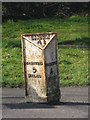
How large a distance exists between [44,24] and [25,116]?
46.6ft

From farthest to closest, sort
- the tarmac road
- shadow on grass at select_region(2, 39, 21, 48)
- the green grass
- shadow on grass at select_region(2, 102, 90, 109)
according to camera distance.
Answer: shadow on grass at select_region(2, 39, 21, 48)
the green grass
shadow on grass at select_region(2, 102, 90, 109)
the tarmac road

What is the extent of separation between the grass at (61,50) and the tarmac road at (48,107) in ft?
4.47

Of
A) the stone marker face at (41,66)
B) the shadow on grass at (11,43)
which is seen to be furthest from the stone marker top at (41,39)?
the shadow on grass at (11,43)

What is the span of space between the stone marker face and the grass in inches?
100

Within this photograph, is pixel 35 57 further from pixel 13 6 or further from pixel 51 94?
pixel 13 6

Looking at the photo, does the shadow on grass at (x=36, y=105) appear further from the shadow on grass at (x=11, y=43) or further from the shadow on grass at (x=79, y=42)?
the shadow on grass at (x=79, y=42)

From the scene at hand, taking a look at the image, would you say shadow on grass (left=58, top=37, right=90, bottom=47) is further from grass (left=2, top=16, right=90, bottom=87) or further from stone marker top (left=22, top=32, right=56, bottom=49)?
stone marker top (left=22, top=32, right=56, bottom=49)

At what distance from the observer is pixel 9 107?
902cm

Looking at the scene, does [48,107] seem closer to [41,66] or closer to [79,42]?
[41,66]

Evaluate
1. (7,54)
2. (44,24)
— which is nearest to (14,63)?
(7,54)

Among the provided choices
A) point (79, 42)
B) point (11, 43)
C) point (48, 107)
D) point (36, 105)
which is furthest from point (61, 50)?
point (48, 107)

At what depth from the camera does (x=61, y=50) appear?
16.5m

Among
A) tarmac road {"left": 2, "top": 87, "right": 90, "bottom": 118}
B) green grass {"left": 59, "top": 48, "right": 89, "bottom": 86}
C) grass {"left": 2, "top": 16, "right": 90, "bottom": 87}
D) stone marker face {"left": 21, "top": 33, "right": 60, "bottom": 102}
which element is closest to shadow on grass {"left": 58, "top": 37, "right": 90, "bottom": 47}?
grass {"left": 2, "top": 16, "right": 90, "bottom": 87}

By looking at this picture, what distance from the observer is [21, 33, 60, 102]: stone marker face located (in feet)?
29.6
